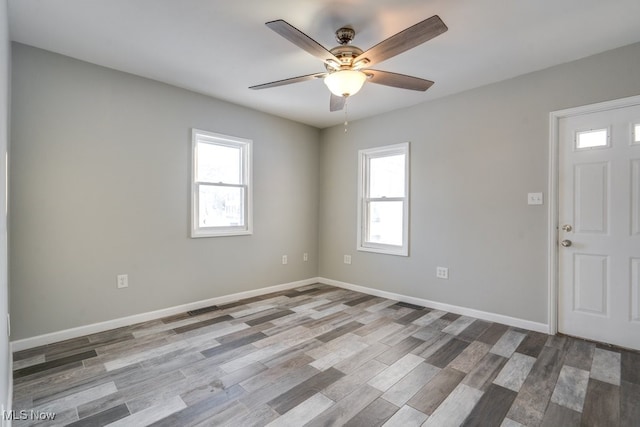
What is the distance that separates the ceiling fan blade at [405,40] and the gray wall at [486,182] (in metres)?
1.88

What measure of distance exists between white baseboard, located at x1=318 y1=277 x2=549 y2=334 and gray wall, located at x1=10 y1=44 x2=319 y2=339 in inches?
63.3

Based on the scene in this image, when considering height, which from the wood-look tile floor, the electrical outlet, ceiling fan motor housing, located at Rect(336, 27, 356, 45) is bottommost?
the wood-look tile floor

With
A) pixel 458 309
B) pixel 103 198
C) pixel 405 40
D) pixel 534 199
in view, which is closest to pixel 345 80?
pixel 405 40

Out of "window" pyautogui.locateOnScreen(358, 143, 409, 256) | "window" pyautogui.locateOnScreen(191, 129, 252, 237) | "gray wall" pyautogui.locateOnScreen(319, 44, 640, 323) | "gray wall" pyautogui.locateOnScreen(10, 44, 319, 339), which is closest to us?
"gray wall" pyautogui.locateOnScreen(10, 44, 319, 339)

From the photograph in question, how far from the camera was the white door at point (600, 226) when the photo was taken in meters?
2.67

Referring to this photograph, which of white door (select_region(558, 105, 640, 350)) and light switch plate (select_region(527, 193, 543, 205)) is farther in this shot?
light switch plate (select_region(527, 193, 543, 205))

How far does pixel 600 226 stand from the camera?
2.81m

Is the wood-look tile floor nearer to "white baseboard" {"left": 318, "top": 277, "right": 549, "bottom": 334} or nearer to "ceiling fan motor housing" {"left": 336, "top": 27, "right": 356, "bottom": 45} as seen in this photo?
"white baseboard" {"left": 318, "top": 277, "right": 549, "bottom": 334}

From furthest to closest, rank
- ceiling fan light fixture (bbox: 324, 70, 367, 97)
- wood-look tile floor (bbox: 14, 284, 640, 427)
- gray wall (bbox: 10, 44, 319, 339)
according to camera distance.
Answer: gray wall (bbox: 10, 44, 319, 339) → ceiling fan light fixture (bbox: 324, 70, 367, 97) → wood-look tile floor (bbox: 14, 284, 640, 427)

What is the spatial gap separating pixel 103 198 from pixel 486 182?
394 cm

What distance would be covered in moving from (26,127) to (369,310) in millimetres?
3757

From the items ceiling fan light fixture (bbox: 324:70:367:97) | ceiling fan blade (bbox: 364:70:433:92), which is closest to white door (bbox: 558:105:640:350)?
ceiling fan blade (bbox: 364:70:433:92)

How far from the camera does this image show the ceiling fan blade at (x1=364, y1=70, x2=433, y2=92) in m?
2.34

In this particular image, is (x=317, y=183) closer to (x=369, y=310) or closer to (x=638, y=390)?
(x=369, y=310)
